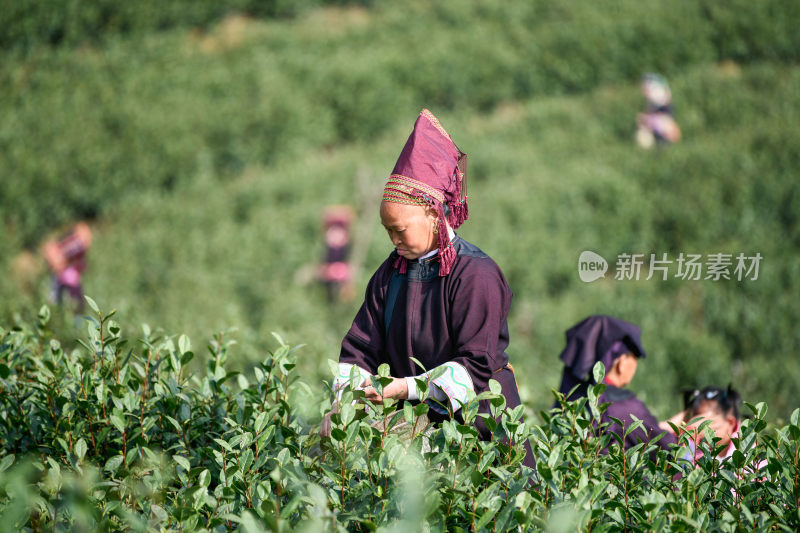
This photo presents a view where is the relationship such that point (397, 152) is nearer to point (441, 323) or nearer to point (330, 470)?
point (441, 323)

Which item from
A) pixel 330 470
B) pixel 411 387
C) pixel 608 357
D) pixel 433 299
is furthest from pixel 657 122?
pixel 330 470

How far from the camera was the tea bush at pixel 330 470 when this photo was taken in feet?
5.41

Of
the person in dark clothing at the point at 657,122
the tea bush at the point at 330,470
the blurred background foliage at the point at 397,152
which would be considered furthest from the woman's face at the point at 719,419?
the person in dark clothing at the point at 657,122

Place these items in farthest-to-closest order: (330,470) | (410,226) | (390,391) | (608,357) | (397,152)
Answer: (397,152) < (608,357) < (410,226) < (390,391) < (330,470)

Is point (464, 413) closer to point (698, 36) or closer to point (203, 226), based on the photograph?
point (203, 226)

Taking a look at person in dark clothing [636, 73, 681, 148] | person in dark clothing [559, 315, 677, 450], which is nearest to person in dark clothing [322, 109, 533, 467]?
person in dark clothing [559, 315, 677, 450]

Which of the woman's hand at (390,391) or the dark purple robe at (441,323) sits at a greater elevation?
the dark purple robe at (441,323)

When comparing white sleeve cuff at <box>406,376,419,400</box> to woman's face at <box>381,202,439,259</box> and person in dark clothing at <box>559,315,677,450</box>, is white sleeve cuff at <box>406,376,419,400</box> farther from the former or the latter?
person in dark clothing at <box>559,315,677,450</box>

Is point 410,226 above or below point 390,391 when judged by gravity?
above

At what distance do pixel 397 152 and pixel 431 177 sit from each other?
12416 millimetres

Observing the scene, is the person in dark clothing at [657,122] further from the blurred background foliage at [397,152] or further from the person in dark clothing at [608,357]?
the person in dark clothing at [608,357]

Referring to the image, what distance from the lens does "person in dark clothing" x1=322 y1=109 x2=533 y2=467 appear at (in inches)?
81.4

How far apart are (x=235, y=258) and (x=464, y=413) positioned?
29.1 ft

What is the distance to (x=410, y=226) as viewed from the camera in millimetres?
2107
